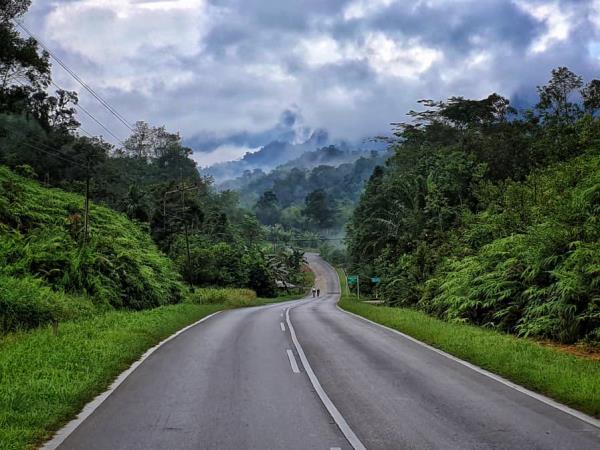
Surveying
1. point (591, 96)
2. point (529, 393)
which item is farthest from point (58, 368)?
point (591, 96)

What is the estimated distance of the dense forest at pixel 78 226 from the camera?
23.0m

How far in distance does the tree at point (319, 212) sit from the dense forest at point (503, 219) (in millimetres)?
87193

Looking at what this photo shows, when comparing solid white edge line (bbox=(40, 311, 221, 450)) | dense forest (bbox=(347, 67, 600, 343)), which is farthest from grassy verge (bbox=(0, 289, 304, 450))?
dense forest (bbox=(347, 67, 600, 343))

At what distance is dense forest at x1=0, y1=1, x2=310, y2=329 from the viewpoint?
2297 cm

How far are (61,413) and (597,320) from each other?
12180 millimetres

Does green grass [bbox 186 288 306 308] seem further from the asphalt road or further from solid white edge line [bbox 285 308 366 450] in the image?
solid white edge line [bbox 285 308 366 450]

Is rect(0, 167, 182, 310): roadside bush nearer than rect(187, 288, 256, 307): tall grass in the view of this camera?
Yes

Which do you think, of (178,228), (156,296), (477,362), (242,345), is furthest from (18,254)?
(178,228)

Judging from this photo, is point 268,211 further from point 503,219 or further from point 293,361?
point 293,361

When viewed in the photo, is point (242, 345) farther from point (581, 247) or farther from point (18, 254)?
point (18, 254)

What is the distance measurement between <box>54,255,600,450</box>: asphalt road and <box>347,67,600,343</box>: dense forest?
15.1 feet

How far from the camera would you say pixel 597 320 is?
13.5 m

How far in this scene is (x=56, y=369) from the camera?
31.8 feet

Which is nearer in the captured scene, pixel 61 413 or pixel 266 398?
pixel 61 413
